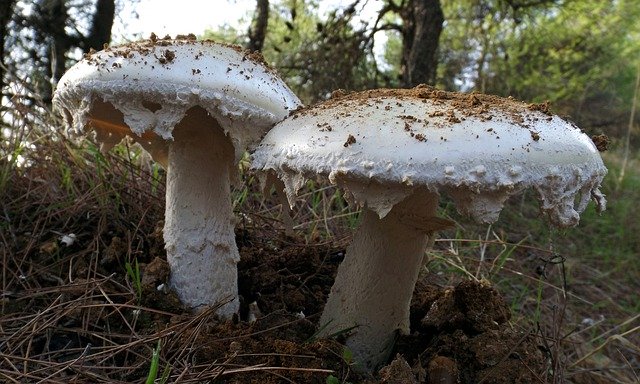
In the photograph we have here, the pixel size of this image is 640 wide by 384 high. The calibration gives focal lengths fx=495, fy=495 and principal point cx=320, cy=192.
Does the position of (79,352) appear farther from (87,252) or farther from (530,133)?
(530,133)

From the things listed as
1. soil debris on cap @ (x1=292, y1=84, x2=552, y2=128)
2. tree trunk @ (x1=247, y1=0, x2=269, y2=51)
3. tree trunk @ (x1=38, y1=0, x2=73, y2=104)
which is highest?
tree trunk @ (x1=247, y1=0, x2=269, y2=51)

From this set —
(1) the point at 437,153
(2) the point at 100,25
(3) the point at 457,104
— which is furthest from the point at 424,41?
(1) the point at 437,153

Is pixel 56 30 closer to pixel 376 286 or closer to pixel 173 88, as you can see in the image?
pixel 173 88

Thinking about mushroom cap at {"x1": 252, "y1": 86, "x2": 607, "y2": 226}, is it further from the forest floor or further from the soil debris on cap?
the forest floor

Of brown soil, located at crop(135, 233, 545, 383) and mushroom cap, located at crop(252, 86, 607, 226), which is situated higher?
mushroom cap, located at crop(252, 86, 607, 226)

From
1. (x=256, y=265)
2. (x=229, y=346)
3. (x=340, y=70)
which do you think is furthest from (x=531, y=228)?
(x=229, y=346)

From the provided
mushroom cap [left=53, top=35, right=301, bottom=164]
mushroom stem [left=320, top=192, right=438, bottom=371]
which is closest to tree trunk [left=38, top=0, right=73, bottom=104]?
mushroom cap [left=53, top=35, right=301, bottom=164]
